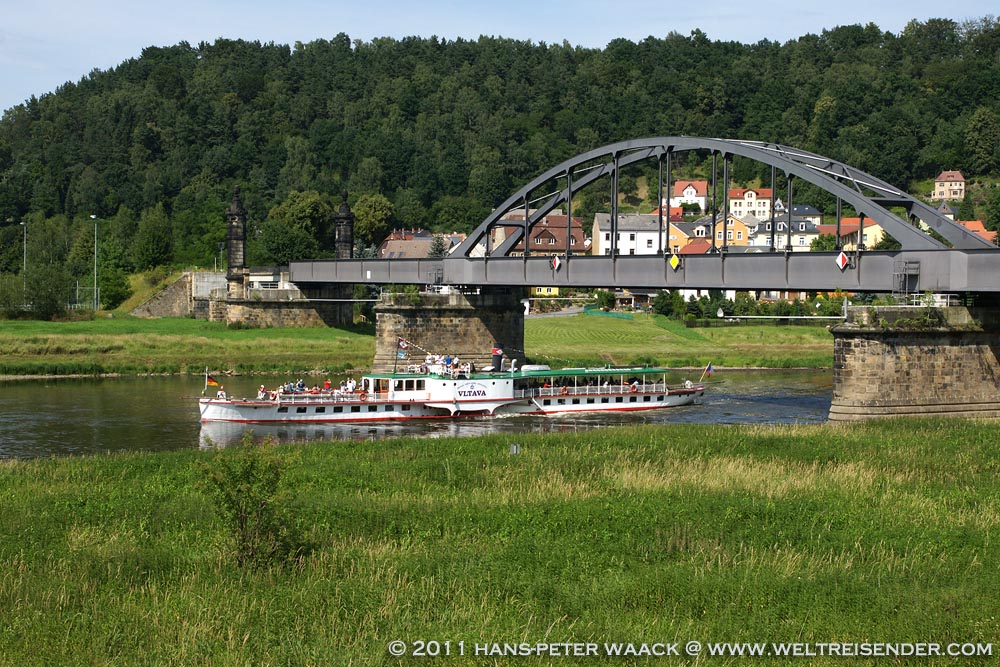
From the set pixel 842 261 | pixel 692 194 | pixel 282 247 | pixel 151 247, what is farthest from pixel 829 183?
pixel 692 194

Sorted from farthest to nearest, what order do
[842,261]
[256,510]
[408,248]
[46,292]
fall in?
[408,248]
[46,292]
[842,261]
[256,510]

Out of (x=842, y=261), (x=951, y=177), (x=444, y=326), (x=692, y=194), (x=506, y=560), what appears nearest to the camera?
(x=506, y=560)

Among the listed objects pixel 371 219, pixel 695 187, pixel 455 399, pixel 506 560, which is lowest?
pixel 455 399

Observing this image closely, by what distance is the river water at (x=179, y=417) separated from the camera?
1666 inches

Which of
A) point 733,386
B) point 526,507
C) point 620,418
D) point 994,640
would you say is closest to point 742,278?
point 620,418

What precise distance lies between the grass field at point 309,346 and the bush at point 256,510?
49.5 m

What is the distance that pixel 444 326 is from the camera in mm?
65750

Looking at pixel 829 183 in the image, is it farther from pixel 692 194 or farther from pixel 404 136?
pixel 404 136

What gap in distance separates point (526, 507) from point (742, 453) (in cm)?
1066

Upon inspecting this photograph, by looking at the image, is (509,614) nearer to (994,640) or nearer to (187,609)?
(187,609)

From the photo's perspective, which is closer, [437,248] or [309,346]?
[309,346]

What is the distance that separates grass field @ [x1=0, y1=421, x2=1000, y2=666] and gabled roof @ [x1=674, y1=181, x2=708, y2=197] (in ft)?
450

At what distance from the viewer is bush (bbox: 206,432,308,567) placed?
730 inches

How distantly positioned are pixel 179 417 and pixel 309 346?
95.1ft
